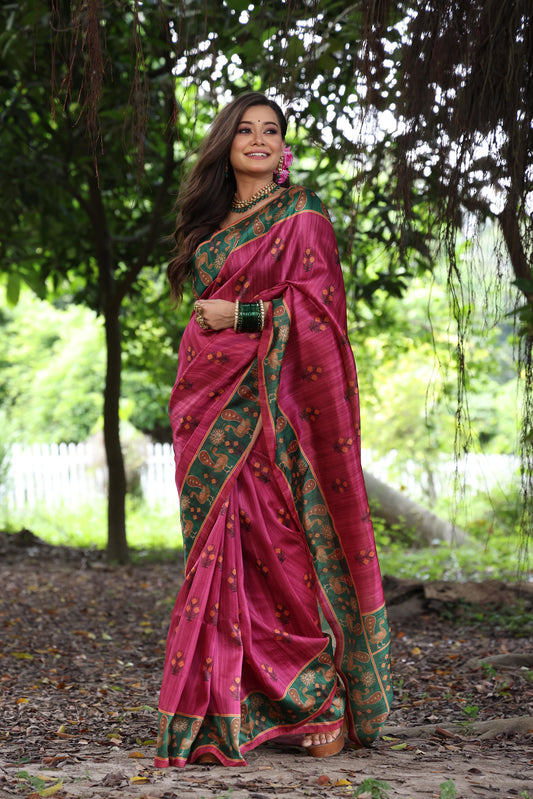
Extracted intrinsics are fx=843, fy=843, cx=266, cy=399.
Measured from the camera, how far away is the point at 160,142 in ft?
24.7

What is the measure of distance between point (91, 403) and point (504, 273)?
17.1m

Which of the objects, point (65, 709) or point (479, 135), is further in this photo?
point (65, 709)

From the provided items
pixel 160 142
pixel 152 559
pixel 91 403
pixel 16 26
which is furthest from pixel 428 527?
pixel 91 403

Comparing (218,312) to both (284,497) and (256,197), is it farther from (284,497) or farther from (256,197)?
(284,497)

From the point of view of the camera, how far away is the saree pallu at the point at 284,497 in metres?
2.72

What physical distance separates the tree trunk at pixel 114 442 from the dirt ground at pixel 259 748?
39.7 inches

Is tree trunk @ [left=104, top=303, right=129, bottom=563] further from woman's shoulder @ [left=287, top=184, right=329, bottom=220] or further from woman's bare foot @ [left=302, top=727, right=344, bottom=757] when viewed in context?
woman's bare foot @ [left=302, top=727, right=344, bottom=757]

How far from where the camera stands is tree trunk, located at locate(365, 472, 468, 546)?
30.3 feet

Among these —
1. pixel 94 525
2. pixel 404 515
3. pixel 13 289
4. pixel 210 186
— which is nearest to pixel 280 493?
pixel 210 186

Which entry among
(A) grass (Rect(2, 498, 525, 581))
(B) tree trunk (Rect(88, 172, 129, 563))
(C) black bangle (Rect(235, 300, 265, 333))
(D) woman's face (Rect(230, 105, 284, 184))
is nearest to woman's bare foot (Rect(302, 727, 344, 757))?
(C) black bangle (Rect(235, 300, 265, 333))

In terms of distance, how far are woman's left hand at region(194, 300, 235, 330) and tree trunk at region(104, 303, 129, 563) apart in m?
4.60

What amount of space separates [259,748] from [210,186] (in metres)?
1.98

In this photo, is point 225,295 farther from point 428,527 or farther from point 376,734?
point 428,527

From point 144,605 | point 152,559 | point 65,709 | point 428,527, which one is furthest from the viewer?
point 428,527
